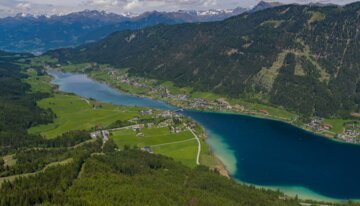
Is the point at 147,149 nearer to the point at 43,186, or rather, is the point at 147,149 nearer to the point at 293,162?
the point at 293,162

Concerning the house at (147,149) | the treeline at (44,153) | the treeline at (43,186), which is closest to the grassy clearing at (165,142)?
the house at (147,149)

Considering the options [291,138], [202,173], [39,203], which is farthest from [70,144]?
[291,138]

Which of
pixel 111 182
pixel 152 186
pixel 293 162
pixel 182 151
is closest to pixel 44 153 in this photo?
pixel 111 182

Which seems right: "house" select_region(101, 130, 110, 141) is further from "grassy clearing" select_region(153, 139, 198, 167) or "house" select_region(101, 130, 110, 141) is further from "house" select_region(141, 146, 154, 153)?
"grassy clearing" select_region(153, 139, 198, 167)

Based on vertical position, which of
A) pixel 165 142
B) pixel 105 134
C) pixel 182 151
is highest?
pixel 105 134

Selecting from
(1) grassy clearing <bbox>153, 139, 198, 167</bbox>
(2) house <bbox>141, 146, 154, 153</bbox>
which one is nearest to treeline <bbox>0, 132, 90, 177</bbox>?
(2) house <bbox>141, 146, 154, 153</bbox>

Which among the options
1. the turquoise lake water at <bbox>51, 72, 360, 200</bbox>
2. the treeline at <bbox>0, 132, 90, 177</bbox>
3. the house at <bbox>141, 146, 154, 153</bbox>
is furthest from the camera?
the house at <bbox>141, 146, 154, 153</bbox>

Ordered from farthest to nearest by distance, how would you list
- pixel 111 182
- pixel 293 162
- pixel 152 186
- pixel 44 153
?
pixel 293 162, pixel 44 153, pixel 152 186, pixel 111 182

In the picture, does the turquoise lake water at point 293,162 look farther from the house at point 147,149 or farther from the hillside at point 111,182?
the house at point 147,149

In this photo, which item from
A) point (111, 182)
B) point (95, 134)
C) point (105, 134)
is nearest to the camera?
point (111, 182)
